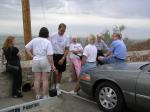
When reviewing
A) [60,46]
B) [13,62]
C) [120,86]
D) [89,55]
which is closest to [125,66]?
[120,86]

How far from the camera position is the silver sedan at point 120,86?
238 inches

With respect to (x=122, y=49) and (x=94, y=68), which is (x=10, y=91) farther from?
(x=122, y=49)

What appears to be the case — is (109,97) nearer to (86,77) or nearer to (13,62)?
(86,77)

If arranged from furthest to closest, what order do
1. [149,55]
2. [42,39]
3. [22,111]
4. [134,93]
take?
[149,55] → [42,39] → [134,93] → [22,111]

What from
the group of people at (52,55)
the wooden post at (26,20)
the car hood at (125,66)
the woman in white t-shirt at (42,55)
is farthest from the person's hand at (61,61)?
the wooden post at (26,20)

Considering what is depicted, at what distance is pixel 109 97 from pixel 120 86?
0.39 metres

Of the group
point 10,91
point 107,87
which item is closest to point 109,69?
point 107,87

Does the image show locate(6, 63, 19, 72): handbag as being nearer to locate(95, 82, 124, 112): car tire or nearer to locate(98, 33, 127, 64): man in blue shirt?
locate(95, 82, 124, 112): car tire

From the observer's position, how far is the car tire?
6.44 metres

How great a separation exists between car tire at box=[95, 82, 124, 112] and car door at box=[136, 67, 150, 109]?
1.44 ft

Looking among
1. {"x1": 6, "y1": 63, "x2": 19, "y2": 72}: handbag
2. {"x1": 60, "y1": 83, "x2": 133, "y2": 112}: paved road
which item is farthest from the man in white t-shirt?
{"x1": 6, "y1": 63, "x2": 19, "y2": 72}: handbag

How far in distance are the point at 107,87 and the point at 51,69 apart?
4.71 feet

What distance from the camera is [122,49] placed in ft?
26.7

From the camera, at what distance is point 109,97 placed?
661 centimetres
